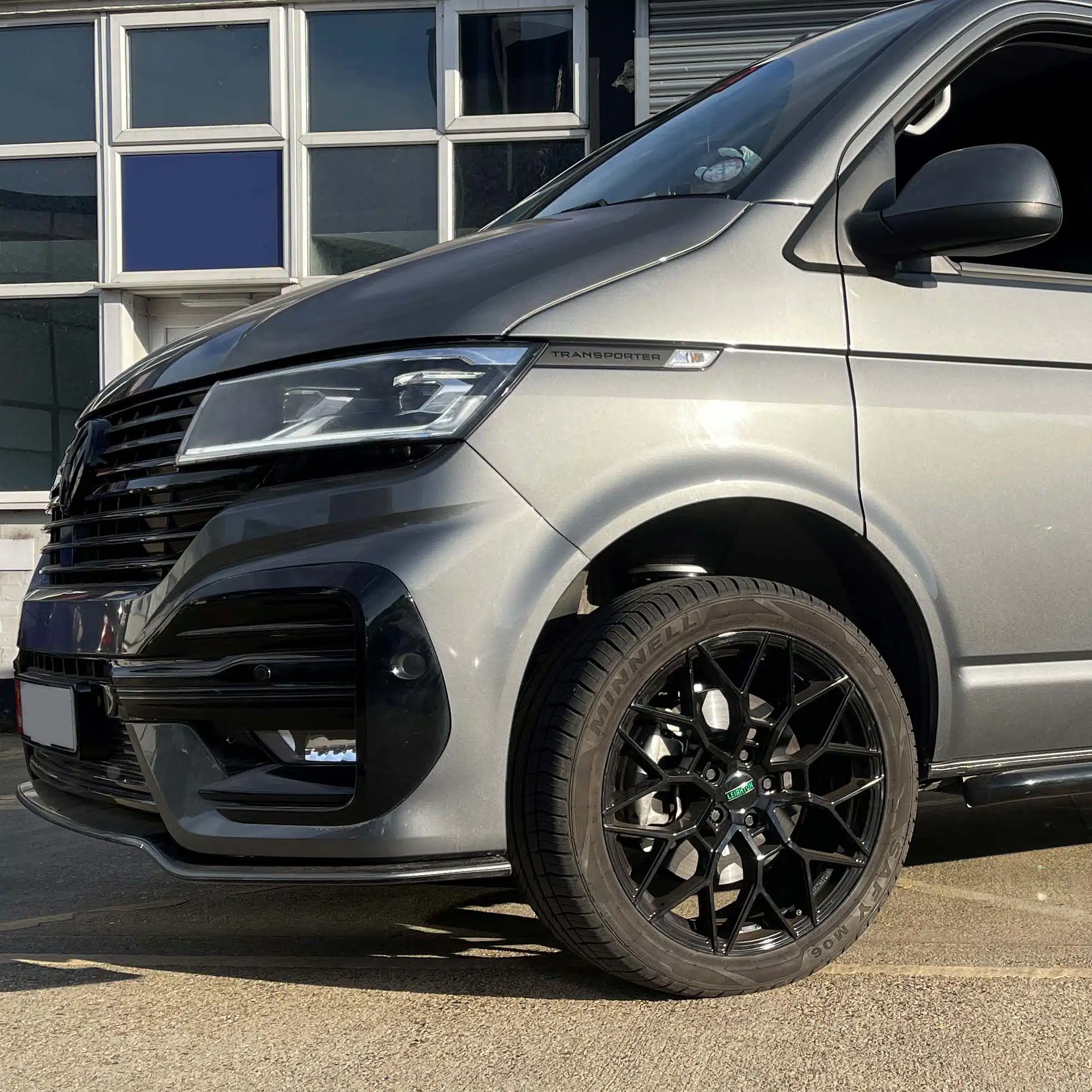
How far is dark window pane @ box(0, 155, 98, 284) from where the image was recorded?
29.1ft

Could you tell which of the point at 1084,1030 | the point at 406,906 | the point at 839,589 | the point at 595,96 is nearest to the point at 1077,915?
the point at 1084,1030

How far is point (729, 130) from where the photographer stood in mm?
2898

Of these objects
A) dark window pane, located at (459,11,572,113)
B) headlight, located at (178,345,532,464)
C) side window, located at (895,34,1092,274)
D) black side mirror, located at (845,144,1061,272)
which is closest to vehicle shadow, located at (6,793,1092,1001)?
headlight, located at (178,345,532,464)

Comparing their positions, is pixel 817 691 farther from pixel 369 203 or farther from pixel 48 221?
pixel 48 221

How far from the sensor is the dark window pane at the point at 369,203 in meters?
8.64

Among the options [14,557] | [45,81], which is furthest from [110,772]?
[45,81]

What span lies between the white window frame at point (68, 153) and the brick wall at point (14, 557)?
0.22m

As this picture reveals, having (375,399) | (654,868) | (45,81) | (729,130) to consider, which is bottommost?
(654,868)

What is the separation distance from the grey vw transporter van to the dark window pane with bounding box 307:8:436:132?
632 cm

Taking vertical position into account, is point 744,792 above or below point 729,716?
below

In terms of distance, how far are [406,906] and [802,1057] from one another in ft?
4.16

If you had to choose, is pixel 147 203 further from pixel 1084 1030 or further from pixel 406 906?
pixel 1084 1030

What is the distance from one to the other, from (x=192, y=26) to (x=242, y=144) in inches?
36.2

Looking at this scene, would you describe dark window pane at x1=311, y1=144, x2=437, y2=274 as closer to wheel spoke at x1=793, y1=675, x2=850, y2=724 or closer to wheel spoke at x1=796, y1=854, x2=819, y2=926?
wheel spoke at x1=793, y1=675, x2=850, y2=724
